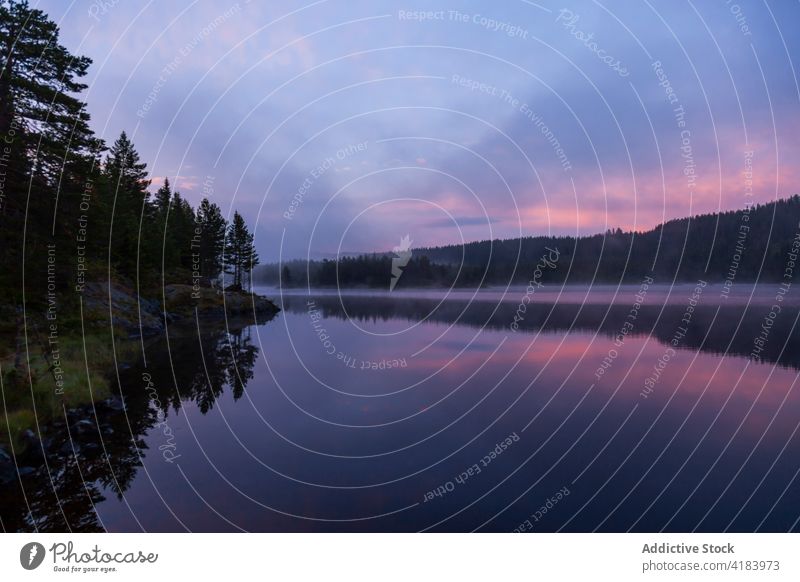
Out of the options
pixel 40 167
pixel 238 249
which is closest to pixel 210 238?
pixel 238 249

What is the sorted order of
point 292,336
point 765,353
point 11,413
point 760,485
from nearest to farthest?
1. point 760,485
2. point 11,413
3. point 765,353
4. point 292,336

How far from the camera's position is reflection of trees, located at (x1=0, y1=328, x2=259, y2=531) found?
13.0 metres

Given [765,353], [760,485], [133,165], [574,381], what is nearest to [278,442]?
[760,485]

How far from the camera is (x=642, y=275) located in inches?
7584

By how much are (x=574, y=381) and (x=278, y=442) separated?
19772 millimetres

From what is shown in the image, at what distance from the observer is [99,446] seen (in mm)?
18016

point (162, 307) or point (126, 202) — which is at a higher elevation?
point (126, 202)

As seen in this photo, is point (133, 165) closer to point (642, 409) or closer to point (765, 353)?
point (642, 409)
